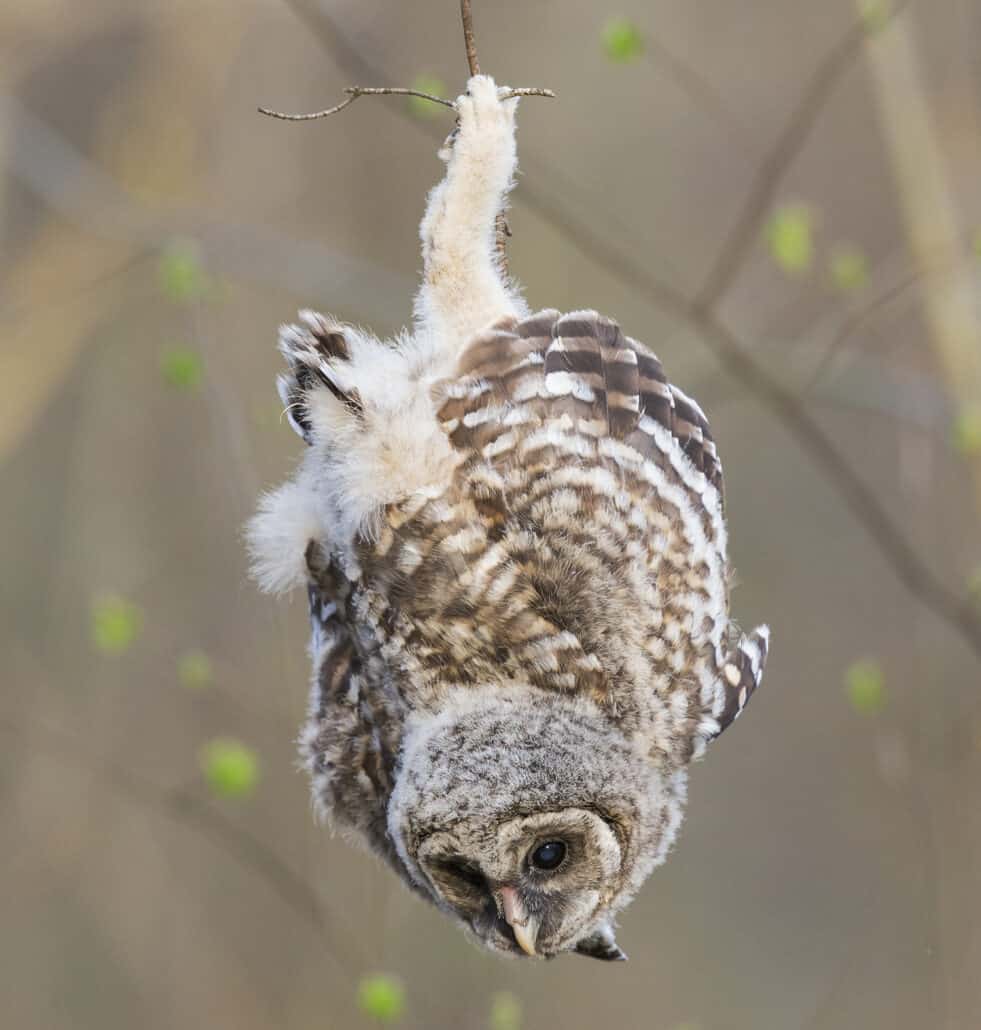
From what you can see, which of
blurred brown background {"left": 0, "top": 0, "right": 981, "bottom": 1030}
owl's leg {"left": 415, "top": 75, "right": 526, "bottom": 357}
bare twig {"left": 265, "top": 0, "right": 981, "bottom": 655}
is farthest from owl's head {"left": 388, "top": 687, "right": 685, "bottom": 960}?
blurred brown background {"left": 0, "top": 0, "right": 981, "bottom": 1030}

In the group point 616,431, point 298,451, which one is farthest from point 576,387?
point 298,451

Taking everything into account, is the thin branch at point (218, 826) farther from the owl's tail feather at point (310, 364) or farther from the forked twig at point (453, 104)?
the forked twig at point (453, 104)

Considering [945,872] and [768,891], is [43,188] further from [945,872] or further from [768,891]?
[768,891]

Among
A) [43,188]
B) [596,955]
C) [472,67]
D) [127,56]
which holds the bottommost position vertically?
[596,955]

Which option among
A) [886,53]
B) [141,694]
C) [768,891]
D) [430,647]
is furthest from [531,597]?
[768,891]

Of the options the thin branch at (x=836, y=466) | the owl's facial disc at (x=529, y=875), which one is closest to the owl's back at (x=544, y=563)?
the owl's facial disc at (x=529, y=875)

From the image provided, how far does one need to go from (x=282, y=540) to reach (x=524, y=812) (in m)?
0.77

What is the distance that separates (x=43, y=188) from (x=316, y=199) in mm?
1630

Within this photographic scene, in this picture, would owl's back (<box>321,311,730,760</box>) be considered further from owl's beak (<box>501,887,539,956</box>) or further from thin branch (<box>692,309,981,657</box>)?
thin branch (<box>692,309,981,657</box>)

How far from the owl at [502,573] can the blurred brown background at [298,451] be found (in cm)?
168

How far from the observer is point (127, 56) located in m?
6.50

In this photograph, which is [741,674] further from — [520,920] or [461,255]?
[461,255]

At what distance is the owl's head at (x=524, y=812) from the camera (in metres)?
2.81

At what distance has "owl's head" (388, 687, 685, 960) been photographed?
281 cm
